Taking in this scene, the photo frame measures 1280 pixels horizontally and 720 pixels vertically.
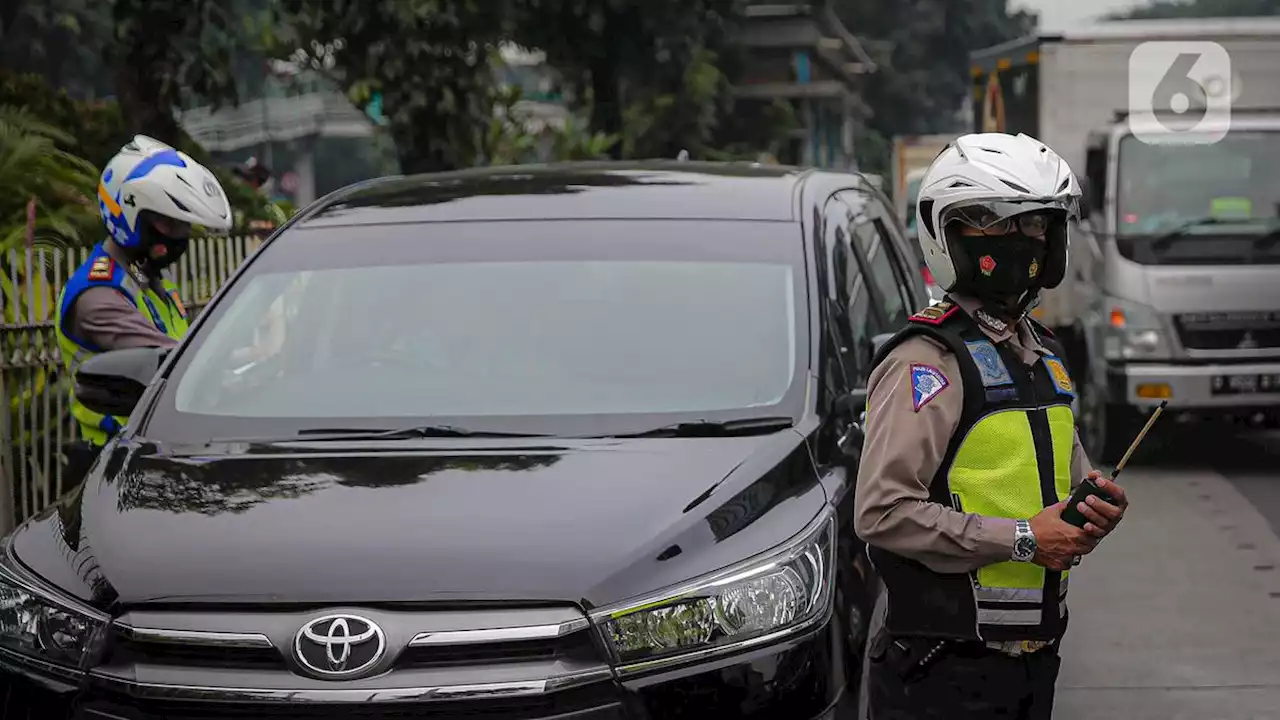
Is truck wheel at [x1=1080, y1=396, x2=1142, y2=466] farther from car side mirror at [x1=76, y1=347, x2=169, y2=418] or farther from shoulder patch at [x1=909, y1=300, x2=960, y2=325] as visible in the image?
shoulder patch at [x1=909, y1=300, x2=960, y2=325]

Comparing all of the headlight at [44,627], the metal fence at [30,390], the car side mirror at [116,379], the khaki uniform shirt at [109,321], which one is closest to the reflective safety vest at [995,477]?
the headlight at [44,627]

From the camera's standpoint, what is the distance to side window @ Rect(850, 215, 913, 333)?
5.68 meters

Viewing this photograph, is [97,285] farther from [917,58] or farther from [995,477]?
[917,58]

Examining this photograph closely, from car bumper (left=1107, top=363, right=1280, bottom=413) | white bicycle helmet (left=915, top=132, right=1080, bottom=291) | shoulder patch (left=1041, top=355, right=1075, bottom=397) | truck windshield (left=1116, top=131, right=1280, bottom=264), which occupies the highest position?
white bicycle helmet (left=915, top=132, right=1080, bottom=291)

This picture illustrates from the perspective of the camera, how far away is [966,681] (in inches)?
129

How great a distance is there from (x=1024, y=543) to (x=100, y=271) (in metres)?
3.45

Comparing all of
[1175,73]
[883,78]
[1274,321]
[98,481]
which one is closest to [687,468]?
[98,481]

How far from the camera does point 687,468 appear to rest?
13.0 ft

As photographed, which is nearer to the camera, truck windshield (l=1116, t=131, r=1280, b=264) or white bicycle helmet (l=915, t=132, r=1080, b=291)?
white bicycle helmet (l=915, t=132, r=1080, b=291)

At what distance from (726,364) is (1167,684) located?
2664 mm

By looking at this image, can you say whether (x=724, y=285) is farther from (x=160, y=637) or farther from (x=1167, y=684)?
(x=1167, y=684)

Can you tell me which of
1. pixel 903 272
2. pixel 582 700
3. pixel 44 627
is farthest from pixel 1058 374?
pixel 903 272

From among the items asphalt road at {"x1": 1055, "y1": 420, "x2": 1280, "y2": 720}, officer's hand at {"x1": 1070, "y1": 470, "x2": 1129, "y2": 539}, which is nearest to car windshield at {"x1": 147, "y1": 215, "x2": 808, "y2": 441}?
officer's hand at {"x1": 1070, "y1": 470, "x2": 1129, "y2": 539}

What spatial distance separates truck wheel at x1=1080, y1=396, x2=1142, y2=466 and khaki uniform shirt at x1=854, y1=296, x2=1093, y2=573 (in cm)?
889
